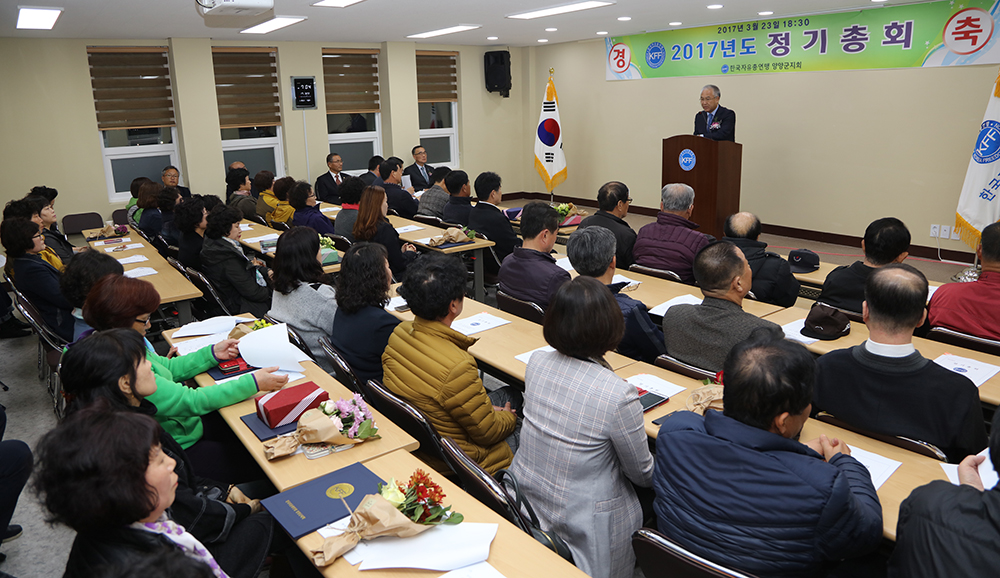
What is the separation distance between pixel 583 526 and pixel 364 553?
2.26 ft

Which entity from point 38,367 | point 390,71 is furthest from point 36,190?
point 390,71

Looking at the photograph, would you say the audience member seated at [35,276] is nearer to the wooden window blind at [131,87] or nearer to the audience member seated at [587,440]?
the audience member seated at [587,440]

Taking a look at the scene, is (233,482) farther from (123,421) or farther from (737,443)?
(737,443)

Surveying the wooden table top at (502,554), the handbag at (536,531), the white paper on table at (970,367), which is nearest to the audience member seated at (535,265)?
the handbag at (536,531)

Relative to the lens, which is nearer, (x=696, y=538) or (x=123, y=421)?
(x=123, y=421)

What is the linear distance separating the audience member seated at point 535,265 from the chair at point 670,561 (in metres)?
2.11

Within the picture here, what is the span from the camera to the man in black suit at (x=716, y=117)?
745cm

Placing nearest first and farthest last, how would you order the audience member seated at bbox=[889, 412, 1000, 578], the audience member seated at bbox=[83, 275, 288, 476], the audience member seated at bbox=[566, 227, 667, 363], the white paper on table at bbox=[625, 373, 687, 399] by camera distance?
the audience member seated at bbox=[889, 412, 1000, 578] < the audience member seated at bbox=[83, 275, 288, 476] < the white paper on table at bbox=[625, 373, 687, 399] < the audience member seated at bbox=[566, 227, 667, 363]

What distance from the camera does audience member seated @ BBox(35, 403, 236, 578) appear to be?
1.32 meters

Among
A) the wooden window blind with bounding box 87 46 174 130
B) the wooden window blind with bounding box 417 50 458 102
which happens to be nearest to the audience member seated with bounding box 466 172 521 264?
the wooden window blind with bounding box 87 46 174 130

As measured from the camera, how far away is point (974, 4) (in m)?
6.34

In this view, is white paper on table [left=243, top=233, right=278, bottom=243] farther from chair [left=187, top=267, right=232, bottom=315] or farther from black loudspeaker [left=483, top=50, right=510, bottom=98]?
black loudspeaker [left=483, top=50, right=510, bottom=98]

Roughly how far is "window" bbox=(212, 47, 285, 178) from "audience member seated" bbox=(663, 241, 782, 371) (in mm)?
8053

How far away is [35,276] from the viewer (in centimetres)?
418
